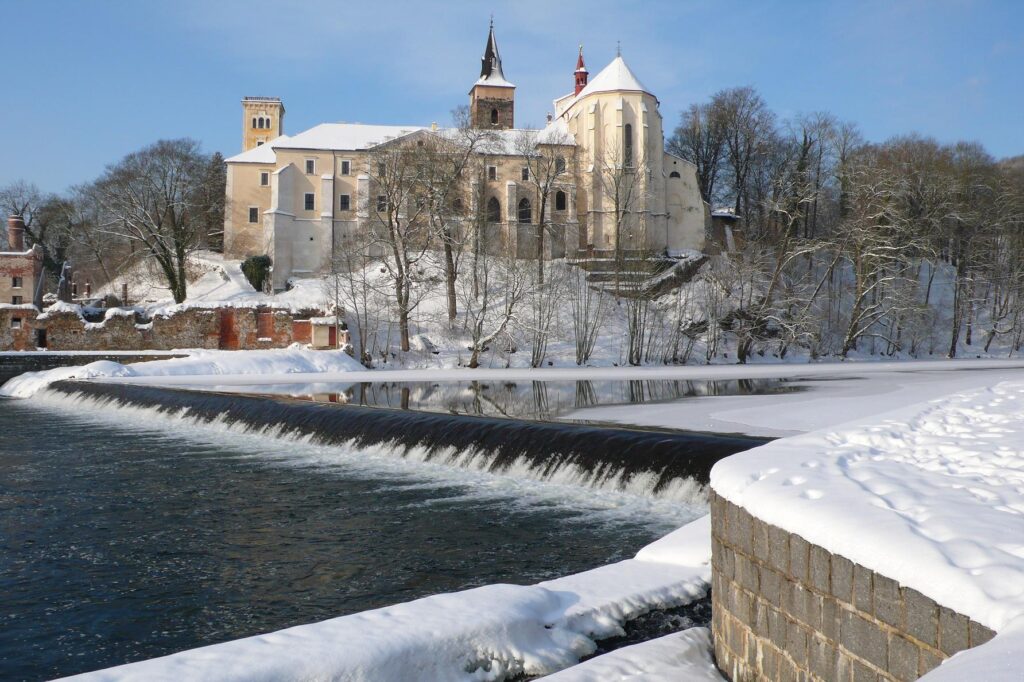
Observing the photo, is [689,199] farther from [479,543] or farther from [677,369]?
[479,543]

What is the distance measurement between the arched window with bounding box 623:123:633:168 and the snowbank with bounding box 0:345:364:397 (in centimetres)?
2745

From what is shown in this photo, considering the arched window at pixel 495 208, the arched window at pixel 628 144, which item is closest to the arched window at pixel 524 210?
the arched window at pixel 495 208

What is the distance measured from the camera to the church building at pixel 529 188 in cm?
5472

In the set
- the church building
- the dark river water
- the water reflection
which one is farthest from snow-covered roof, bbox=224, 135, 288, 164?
the dark river water

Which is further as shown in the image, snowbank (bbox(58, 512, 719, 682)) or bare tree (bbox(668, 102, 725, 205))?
bare tree (bbox(668, 102, 725, 205))

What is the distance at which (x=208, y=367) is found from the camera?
32344mm

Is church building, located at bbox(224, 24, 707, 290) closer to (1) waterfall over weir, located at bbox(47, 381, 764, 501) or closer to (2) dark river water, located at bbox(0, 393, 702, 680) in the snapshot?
(1) waterfall over weir, located at bbox(47, 381, 764, 501)

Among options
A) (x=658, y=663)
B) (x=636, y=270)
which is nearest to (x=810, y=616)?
(x=658, y=663)

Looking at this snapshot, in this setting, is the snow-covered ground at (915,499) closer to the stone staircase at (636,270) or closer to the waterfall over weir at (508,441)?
the waterfall over weir at (508,441)

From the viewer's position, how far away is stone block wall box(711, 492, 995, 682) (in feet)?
11.3

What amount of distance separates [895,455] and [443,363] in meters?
31.3

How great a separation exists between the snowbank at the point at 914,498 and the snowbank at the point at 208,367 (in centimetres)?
A: 2778


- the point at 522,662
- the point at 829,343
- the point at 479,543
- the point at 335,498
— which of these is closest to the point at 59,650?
the point at 522,662

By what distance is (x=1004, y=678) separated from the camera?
2580 millimetres
